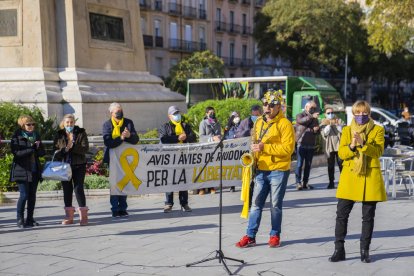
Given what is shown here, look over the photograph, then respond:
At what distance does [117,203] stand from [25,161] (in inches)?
63.8

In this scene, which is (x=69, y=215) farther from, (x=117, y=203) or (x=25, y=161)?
(x=25, y=161)

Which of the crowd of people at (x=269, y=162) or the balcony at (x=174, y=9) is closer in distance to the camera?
the crowd of people at (x=269, y=162)

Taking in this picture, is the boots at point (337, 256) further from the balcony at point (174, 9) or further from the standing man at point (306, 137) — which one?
the balcony at point (174, 9)

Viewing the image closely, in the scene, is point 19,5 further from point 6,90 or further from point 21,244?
point 21,244

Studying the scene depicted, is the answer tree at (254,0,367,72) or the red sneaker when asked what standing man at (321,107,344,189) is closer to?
the red sneaker

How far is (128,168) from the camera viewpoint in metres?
10.3

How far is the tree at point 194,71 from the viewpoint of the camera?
48.2m

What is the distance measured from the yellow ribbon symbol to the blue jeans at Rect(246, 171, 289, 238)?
2.94 meters

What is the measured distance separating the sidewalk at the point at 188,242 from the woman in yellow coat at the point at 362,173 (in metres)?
0.30

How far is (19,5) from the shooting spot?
46.9ft

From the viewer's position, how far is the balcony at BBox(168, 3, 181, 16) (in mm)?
59094

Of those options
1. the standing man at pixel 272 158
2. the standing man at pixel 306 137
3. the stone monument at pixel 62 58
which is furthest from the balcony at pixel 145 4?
the standing man at pixel 272 158

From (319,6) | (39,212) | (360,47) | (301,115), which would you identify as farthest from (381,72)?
(39,212)

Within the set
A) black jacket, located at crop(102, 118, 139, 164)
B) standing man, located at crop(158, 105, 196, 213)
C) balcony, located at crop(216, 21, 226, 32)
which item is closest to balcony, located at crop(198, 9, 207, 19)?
balcony, located at crop(216, 21, 226, 32)
